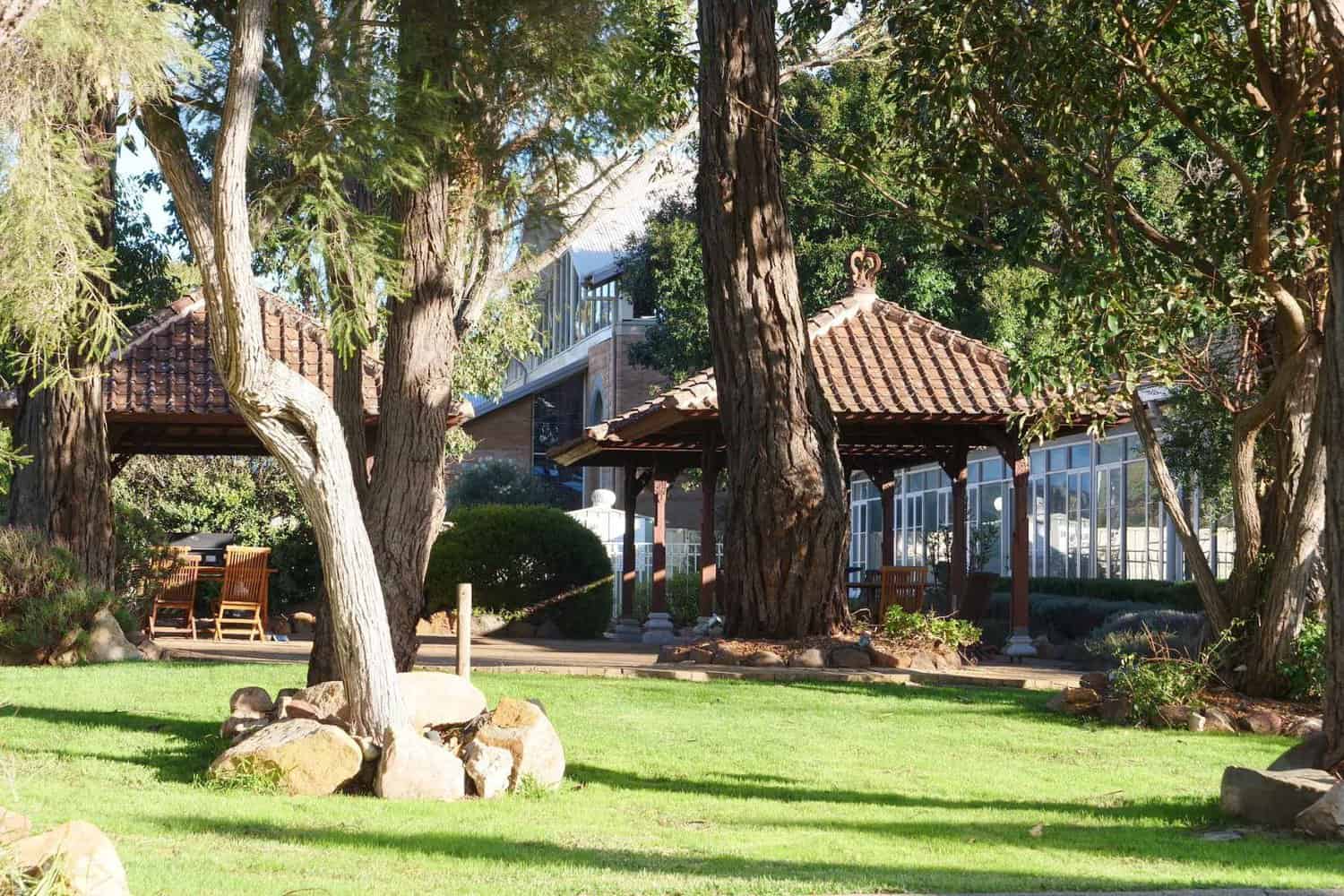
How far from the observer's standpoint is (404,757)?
7.79 meters

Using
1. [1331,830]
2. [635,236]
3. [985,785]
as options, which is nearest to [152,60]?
[985,785]

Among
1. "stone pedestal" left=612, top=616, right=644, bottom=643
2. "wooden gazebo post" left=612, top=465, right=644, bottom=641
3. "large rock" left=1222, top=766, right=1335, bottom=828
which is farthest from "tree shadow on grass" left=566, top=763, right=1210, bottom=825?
"wooden gazebo post" left=612, top=465, right=644, bottom=641

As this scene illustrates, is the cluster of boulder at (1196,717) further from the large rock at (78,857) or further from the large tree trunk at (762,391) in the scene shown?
the large rock at (78,857)

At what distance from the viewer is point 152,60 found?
8.17 meters

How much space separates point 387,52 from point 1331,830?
24.7ft

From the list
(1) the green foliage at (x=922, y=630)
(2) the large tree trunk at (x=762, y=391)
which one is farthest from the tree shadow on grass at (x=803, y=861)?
(1) the green foliage at (x=922, y=630)

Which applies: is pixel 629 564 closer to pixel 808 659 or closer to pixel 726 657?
pixel 726 657

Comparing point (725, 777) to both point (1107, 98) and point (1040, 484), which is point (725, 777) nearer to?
point (1107, 98)

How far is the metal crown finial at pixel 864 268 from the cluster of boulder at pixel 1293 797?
12.8 metres

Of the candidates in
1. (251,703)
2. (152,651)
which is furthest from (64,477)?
(251,703)

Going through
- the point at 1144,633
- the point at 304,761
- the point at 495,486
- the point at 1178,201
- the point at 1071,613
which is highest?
the point at 1178,201

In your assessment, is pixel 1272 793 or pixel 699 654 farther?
pixel 699 654

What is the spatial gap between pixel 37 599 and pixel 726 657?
22.0 ft

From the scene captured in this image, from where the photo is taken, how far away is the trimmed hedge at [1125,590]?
67.7 feet
